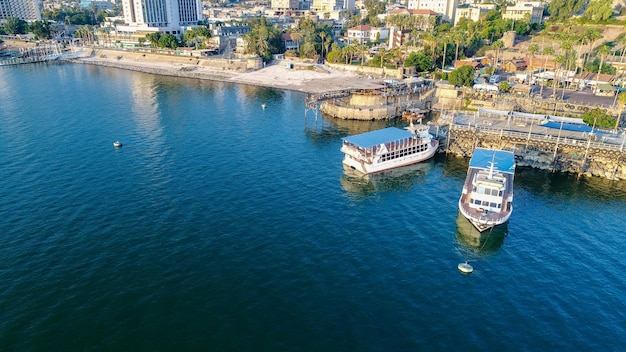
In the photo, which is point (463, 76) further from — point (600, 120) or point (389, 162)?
point (389, 162)

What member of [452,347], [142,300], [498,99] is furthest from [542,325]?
[498,99]

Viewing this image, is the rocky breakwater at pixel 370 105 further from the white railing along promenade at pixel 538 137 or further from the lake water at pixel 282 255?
the white railing along promenade at pixel 538 137

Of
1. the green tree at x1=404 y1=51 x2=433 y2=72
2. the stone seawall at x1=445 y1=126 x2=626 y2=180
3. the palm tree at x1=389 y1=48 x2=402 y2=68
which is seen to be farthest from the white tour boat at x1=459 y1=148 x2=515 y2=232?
the palm tree at x1=389 y1=48 x2=402 y2=68

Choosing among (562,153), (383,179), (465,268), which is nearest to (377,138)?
(383,179)

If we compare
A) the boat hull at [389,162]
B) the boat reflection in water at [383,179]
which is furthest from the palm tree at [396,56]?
the boat reflection in water at [383,179]

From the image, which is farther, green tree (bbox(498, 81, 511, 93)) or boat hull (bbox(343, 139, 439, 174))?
green tree (bbox(498, 81, 511, 93))

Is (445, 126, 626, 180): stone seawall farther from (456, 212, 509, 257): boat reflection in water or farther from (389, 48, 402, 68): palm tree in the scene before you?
(389, 48, 402, 68): palm tree
